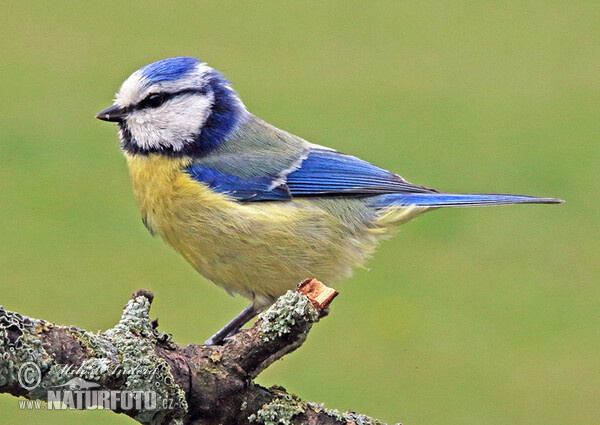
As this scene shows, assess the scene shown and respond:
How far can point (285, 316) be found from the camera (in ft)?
7.89

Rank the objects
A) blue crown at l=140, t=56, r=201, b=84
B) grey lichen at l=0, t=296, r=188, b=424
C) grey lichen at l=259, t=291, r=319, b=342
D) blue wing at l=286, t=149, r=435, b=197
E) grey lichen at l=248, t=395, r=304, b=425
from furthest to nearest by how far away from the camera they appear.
A: blue wing at l=286, t=149, r=435, b=197
blue crown at l=140, t=56, r=201, b=84
grey lichen at l=248, t=395, r=304, b=425
grey lichen at l=259, t=291, r=319, b=342
grey lichen at l=0, t=296, r=188, b=424

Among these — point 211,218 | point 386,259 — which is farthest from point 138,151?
point 386,259

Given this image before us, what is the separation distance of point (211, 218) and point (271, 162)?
0.40 meters

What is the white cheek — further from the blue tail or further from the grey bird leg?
the blue tail

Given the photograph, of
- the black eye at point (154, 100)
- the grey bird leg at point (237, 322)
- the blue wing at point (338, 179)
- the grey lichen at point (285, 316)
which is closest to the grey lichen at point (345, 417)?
the grey lichen at point (285, 316)

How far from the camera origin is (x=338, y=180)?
3.64 m

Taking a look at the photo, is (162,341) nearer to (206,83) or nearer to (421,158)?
(206,83)

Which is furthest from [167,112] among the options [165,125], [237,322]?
[237,322]

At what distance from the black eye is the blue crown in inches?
2.1

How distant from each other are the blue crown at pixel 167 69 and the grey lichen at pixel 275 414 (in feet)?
4.70

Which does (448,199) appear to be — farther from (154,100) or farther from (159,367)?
(159,367)

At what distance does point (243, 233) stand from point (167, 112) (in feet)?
1.87
